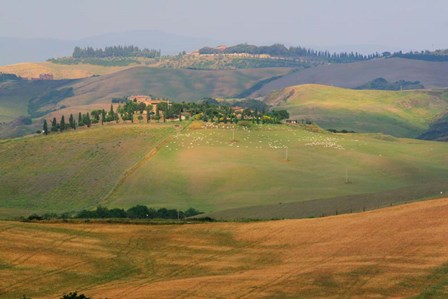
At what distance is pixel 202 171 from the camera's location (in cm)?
16250

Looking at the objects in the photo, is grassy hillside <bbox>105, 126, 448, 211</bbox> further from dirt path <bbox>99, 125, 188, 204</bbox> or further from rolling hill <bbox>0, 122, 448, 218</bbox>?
dirt path <bbox>99, 125, 188, 204</bbox>

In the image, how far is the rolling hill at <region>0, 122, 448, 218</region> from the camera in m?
144

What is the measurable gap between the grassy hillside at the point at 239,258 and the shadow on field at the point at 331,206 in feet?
58.8

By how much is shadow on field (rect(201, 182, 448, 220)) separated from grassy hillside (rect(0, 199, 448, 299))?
706 inches

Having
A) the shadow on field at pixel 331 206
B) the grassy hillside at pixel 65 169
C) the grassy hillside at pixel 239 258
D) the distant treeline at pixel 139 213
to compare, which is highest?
the grassy hillside at pixel 239 258

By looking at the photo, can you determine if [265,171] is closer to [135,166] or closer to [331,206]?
[135,166]

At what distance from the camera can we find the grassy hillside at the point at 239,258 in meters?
64.7

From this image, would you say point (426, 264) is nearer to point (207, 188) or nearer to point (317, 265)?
point (317, 265)

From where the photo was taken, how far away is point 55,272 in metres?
73.7

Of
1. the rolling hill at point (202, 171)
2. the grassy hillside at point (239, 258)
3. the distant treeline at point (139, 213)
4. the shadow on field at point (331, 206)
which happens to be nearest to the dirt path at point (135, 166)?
the rolling hill at point (202, 171)

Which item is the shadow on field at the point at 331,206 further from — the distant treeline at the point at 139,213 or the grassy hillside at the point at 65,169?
the grassy hillside at the point at 65,169

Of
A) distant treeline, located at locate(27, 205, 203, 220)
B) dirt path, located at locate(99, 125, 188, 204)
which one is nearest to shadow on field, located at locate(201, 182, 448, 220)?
distant treeline, located at locate(27, 205, 203, 220)

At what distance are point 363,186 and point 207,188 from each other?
24535 millimetres

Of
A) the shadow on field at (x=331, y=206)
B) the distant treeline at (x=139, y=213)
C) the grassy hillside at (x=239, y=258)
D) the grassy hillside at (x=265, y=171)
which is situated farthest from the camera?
the grassy hillside at (x=265, y=171)
